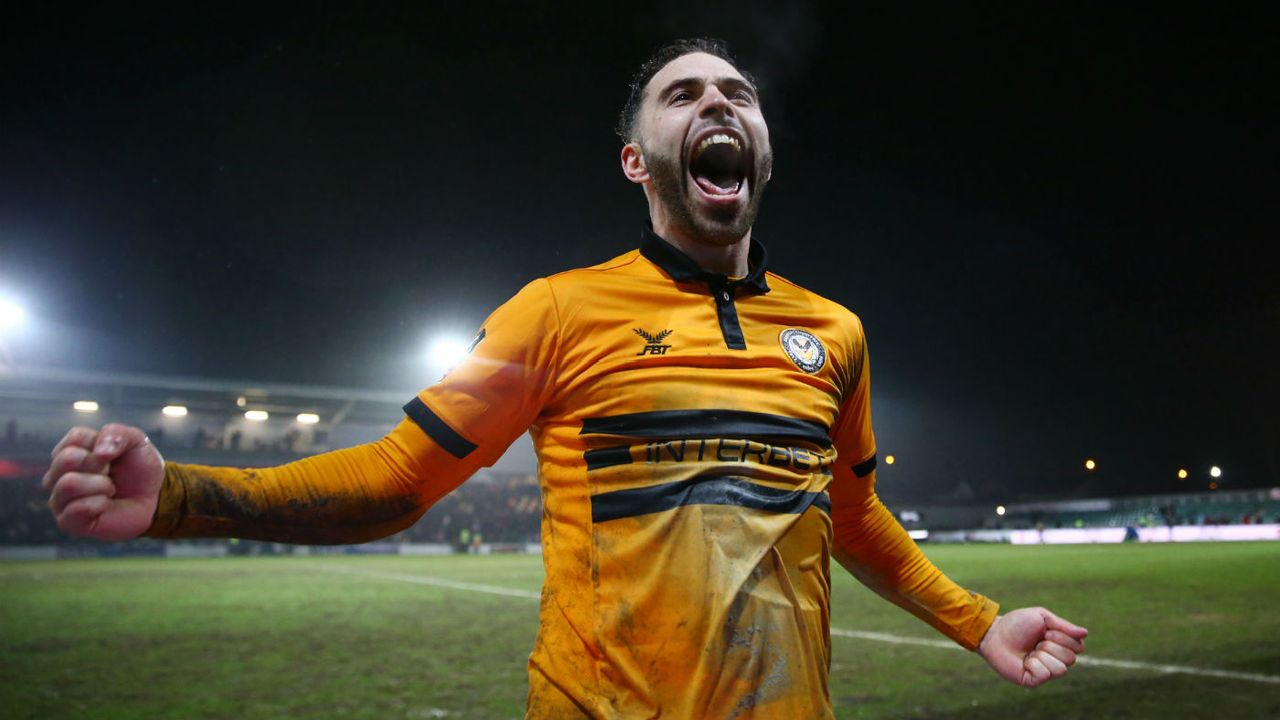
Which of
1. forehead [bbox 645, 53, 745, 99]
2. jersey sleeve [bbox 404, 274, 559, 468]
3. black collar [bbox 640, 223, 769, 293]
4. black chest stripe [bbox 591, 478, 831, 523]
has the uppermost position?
forehead [bbox 645, 53, 745, 99]

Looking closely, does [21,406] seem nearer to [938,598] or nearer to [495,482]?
[495,482]

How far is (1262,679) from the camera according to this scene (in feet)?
22.1

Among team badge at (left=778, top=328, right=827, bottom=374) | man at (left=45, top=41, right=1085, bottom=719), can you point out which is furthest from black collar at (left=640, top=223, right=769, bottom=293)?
team badge at (left=778, top=328, right=827, bottom=374)

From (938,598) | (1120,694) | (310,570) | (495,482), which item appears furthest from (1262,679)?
(495,482)

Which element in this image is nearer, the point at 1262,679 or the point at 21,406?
the point at 1262,679

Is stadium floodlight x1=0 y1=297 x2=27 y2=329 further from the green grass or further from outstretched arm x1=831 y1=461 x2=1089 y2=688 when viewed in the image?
outstretched arm x1=831 y1=461 x2=1089 y2=688

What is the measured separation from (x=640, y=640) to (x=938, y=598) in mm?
1095

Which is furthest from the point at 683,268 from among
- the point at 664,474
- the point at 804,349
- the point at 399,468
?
the point at 399,468

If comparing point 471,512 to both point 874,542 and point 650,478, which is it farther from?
point 650,478

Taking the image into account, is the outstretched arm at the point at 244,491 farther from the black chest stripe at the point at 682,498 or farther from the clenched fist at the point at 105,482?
the black chest stripe at the point at 682,498

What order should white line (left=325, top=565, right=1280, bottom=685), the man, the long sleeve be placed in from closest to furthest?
1. the long sleeve
2. the man
3. white line (left=325, top=565, right=1280, bottom=685)

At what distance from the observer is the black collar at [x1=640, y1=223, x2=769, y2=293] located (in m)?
2.19

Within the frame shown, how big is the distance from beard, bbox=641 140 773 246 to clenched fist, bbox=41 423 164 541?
1.28 m

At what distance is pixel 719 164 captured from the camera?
7.70 ft
